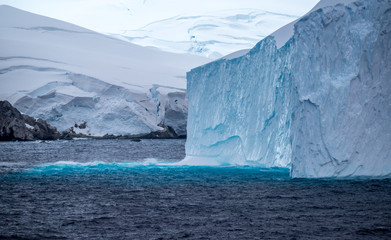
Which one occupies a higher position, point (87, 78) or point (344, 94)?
point (87, 78)

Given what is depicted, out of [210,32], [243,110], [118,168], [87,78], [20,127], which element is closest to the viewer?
[243,110]

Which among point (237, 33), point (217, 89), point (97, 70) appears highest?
point (237, 33)

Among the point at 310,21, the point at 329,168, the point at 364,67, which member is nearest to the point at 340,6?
the point at 310,21

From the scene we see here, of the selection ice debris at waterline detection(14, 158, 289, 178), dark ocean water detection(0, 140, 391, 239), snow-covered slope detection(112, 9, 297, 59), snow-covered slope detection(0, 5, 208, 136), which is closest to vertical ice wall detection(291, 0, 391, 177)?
dark ocean water detection(0, 140, 391, 239)

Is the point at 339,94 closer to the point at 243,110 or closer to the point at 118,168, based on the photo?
the point at 243,110

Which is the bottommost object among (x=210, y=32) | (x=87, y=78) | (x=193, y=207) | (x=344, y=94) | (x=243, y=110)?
(x=193, y=207)

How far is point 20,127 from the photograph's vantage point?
3659cm

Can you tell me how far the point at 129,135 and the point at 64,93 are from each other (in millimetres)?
5840

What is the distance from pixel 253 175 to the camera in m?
15.0

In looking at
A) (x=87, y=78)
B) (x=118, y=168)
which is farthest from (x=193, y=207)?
(x=87, y=78)

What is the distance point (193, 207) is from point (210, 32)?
237 ft

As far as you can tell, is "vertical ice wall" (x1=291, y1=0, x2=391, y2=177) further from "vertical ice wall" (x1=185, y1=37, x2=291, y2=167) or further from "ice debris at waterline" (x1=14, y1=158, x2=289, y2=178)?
"ice debris at waterline" (x1=14, y1=158, x2=289, y2=178)

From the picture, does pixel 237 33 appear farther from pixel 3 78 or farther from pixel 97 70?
pixel 3 78

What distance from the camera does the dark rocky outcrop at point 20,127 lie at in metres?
34.3
